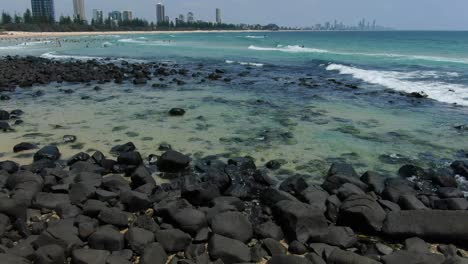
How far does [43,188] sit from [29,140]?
405 cm

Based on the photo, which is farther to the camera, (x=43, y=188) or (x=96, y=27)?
(x=96, y=27)

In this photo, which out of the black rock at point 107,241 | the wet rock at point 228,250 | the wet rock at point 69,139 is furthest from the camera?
the wet rock at point 69,139

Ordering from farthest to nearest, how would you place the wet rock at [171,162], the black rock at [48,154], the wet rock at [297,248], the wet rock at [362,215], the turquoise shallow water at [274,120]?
the turquoise shallow water at [274,120] < the black rock at [48,154] < the wet rock at [171,162] < the wet rock at [362,215] < the wet rock at [297,248]

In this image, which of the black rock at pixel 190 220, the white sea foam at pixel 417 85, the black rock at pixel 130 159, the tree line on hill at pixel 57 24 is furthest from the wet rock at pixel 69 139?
the tree line on hill at pixel 57 24

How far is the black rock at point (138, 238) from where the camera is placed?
5936mm

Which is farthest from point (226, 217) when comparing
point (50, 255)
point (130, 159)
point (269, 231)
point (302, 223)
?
point (130, 159)

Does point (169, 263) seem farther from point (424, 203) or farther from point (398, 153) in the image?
point (398, 153)

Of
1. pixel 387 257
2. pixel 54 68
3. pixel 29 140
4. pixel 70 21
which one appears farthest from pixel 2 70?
pixel 70 21

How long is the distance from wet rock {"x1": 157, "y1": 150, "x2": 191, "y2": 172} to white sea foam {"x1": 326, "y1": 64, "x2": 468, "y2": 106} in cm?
1359

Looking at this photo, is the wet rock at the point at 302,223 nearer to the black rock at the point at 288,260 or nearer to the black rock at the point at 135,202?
the black rock at the point at 288,260

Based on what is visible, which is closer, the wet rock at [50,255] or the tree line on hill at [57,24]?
the wet rock at [50,255]

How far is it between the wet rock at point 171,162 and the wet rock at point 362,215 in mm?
3802

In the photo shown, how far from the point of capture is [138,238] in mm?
6047

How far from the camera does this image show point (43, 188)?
8.01 metres
